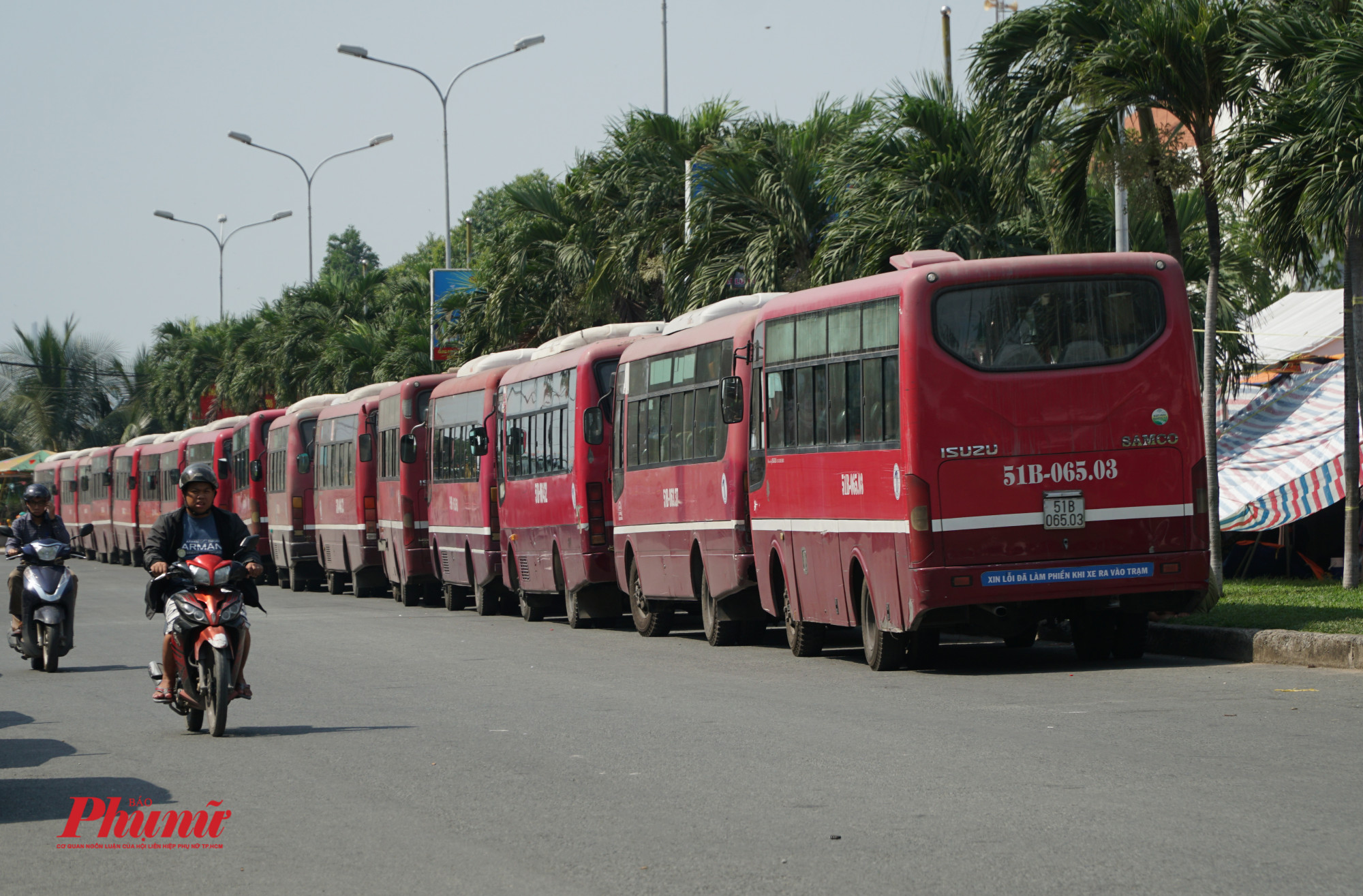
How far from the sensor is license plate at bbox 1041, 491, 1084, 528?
13516mm

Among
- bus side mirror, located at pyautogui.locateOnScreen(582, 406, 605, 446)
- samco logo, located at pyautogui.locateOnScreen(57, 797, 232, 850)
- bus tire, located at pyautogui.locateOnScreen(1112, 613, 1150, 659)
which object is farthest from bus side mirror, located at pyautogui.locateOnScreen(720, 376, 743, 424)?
samco logo, located at pyautogui.locateOnScreen(57, 797, 232, 850)

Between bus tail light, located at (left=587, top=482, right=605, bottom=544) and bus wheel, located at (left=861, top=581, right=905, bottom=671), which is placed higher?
bus tail light, located at (left=587, top=482, right=605, bottom=544)

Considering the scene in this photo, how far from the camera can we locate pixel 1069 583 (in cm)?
1354

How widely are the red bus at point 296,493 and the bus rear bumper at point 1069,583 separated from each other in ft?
81.6

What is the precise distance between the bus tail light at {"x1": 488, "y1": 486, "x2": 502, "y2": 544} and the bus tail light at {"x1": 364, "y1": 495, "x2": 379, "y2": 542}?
7647mm

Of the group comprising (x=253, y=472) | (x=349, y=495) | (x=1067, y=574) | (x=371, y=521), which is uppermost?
(x=253, y=472)

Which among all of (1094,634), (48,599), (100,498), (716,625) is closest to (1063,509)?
(1094,634)

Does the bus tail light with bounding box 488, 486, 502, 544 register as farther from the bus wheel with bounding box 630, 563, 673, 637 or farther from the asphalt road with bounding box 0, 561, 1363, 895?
the asphalt road with bounding box 0, 561, 1363, 895

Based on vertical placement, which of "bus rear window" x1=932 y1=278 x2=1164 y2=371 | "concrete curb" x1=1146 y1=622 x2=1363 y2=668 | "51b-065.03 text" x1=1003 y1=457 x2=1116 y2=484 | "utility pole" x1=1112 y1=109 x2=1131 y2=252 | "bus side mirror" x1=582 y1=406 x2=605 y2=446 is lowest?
"concrete curb" x1=1146 y1=622 x2=1363 y2=668

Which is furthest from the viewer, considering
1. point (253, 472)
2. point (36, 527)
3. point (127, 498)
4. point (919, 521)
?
point (127, 498)

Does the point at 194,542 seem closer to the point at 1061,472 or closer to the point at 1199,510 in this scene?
the point at 1061,472

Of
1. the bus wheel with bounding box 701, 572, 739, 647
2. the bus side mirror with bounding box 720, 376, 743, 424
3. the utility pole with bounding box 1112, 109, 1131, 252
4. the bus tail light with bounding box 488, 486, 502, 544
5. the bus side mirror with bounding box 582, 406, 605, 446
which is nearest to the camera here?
the bus side mirror with bounding box 720, 376, 743, 424

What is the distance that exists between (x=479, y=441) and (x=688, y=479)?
25.1 ft

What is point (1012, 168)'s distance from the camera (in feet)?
60.4
